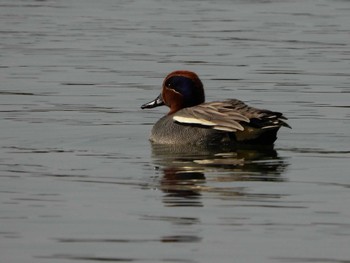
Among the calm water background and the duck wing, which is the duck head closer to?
the calm water background

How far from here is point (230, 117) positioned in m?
14.8

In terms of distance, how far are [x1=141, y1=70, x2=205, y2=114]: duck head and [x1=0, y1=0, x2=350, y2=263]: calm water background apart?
54cm

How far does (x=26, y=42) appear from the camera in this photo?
25844 millimetres

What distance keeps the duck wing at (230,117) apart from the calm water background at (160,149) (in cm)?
32

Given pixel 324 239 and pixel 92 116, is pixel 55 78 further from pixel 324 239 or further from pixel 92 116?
pixel 324 239

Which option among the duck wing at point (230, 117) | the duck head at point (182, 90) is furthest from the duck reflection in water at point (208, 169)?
the duck head at point (182, 90)

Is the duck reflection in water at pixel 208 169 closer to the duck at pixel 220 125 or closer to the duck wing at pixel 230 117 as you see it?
the duck at pixel 220 125

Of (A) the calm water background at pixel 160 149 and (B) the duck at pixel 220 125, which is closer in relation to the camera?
(A) the calm water background at pixel 160 149

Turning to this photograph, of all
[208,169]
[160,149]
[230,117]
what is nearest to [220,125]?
[230,117]

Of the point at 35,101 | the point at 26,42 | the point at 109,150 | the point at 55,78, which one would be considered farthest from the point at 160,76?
the point at 109,150

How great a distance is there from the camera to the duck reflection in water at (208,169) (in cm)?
1188

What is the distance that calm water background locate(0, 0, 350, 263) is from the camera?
32.6ft

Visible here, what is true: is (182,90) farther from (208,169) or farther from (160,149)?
(208,169)

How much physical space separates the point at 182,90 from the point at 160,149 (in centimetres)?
131
